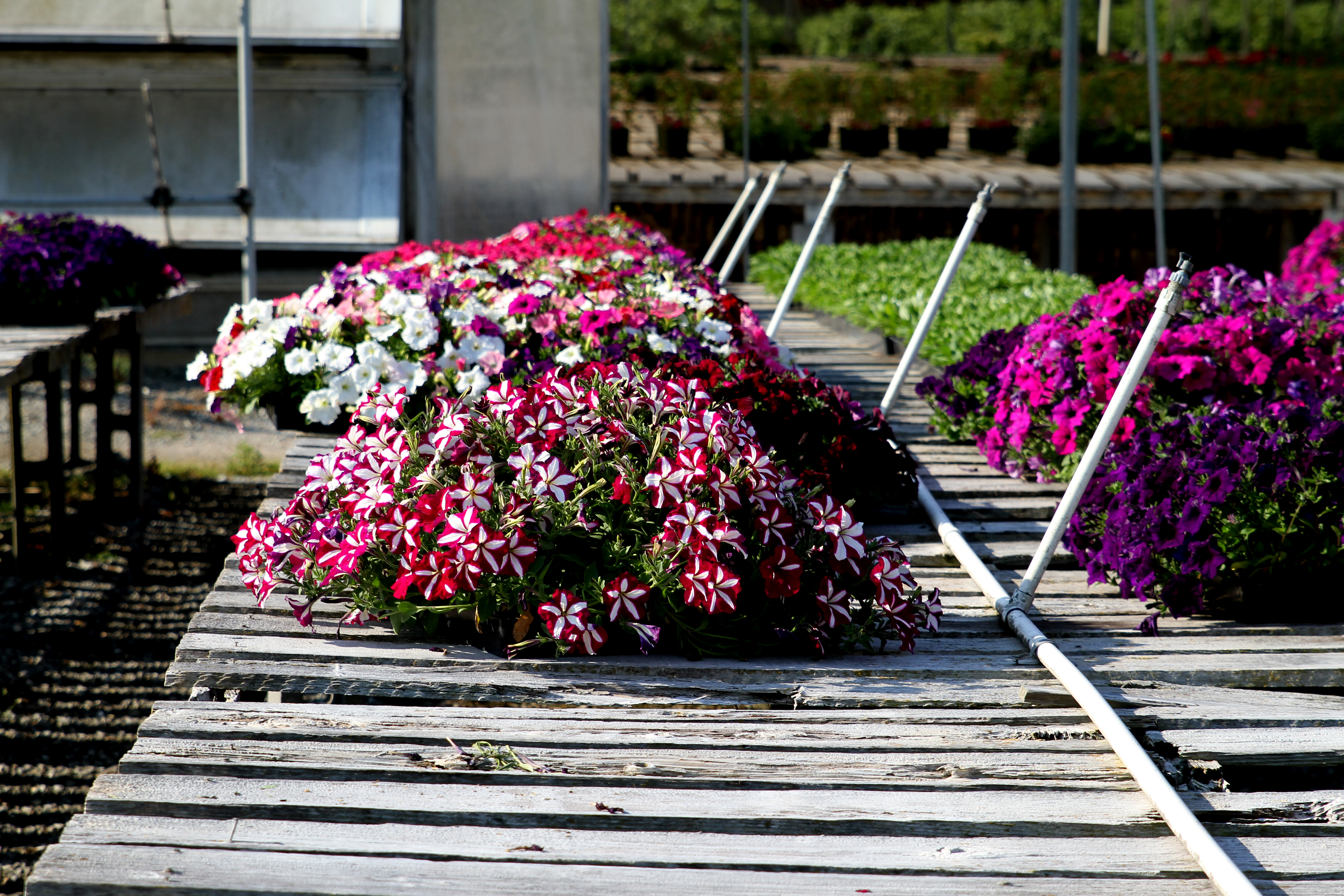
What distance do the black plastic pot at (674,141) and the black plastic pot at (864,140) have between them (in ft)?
6.33

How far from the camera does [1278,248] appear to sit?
45.4 ft

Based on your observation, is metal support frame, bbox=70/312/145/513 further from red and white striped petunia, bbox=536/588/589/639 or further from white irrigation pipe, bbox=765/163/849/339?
red and white striped petunia, bbox=536/588/589/639

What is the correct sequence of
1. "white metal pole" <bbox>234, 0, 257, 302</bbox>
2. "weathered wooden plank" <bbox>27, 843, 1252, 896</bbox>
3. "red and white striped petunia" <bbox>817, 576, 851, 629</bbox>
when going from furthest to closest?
1. "white metal pole" <bbox>234, 0, 257, 302</bbox>
2. "red and white striped petunia" <bbox>817, 576, 851, 629</bbox>
3. "weathered wooden plank" <bbox>27, 843, 1252, 896</bbox>

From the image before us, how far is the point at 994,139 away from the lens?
15.6 metres

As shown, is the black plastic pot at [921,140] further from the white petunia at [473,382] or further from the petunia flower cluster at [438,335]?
the white petunia at [473,382]

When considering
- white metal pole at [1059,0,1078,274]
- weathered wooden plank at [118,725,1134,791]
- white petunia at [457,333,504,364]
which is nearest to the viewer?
weathered wooden plank at [118,725,1134,791]

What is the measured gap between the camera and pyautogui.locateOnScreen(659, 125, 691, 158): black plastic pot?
1416 cm

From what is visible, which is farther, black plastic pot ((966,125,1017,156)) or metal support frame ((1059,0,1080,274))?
black plastic pot ((966,125,1017,156))

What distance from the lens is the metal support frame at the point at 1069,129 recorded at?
8.03 metres

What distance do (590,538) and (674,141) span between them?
12.1 m

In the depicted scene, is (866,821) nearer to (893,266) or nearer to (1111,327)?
(1111,327)

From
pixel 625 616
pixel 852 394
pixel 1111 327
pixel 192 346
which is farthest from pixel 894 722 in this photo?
pixel 192 346

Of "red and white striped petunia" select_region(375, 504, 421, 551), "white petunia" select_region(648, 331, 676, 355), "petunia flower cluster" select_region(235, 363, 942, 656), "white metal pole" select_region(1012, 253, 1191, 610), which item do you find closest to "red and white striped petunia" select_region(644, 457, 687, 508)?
"petunia flower cluster" select_region(235, 363, 942, 656)

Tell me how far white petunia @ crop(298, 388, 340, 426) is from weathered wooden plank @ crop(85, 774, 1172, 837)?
85.4 inches
